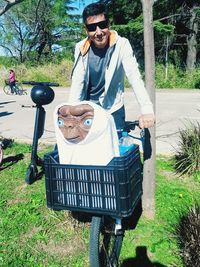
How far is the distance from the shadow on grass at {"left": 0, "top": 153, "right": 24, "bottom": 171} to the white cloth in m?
3.03

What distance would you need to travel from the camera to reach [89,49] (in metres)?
3.01

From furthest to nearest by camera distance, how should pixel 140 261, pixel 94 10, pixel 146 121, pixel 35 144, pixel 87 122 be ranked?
pixel 35 144 → pixel 140 261 → pixel 94 10 → pixel 146 121 → pixel 87 122

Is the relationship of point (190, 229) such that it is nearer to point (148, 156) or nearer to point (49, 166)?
point (148, 156)

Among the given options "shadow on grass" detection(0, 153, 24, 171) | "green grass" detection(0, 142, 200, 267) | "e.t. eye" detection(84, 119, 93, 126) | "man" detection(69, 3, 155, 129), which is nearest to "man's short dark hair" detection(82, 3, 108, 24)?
"man" detection(69, 3, 155, 129)

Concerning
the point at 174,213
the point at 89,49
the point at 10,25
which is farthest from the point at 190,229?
the point at 10,25

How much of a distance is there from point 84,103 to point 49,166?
20.4 inches

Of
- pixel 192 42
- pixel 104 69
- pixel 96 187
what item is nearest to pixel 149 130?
pixel 104 69

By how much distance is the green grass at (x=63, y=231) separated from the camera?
9.84ft

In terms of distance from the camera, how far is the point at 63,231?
3.37 metres

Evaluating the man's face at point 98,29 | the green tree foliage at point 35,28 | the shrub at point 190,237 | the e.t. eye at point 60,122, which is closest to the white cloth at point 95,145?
the e.t. eye at point 60,122

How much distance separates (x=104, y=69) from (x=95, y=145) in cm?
92

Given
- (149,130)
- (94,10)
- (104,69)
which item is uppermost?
(94,10)

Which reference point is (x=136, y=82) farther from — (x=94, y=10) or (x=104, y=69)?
(x=94, y=10)

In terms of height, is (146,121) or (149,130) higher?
(146,121)
